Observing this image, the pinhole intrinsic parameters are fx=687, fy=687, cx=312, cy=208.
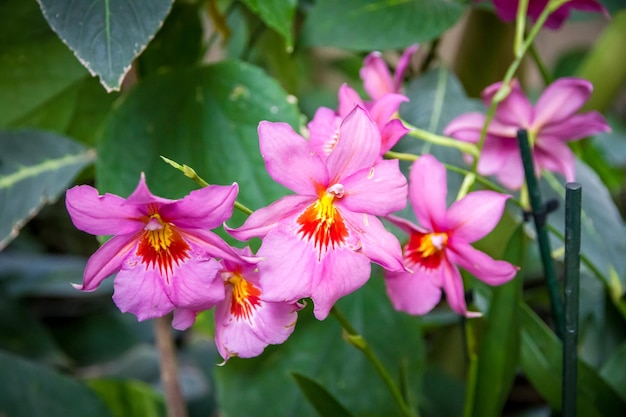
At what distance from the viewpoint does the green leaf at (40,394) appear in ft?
2.29

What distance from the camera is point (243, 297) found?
14.9 inches

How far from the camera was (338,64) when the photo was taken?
1.15 metres

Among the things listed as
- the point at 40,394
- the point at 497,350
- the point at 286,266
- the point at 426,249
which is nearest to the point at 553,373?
the point at 497,350

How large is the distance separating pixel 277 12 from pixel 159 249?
0.22 meters

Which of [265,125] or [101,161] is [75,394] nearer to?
[101,161]

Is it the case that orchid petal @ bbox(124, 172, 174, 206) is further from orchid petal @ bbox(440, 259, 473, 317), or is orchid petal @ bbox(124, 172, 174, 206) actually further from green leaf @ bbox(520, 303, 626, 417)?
green leaf @ bbox(520, 303, 626, 417)

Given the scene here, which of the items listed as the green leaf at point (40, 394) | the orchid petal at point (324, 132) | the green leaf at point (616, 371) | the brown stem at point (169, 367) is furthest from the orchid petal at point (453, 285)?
the green leaf at point (40, 394)

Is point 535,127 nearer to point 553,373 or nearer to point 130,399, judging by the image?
point 553,373

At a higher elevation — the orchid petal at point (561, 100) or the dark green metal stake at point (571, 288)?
the orchid petal at point (561, 100)

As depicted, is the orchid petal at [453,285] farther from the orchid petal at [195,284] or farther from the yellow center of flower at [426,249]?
the orchid petal at [195,284]

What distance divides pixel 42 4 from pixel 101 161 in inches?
5.5

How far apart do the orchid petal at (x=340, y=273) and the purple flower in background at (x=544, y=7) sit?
287mm

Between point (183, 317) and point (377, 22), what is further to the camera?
point (377, 22)

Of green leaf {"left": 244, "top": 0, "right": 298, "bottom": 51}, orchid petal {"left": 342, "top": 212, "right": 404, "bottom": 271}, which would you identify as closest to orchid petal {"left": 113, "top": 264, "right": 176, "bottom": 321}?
orchid petal {"left": 342, "top": 212, "right": 404, "bottom": 271}
